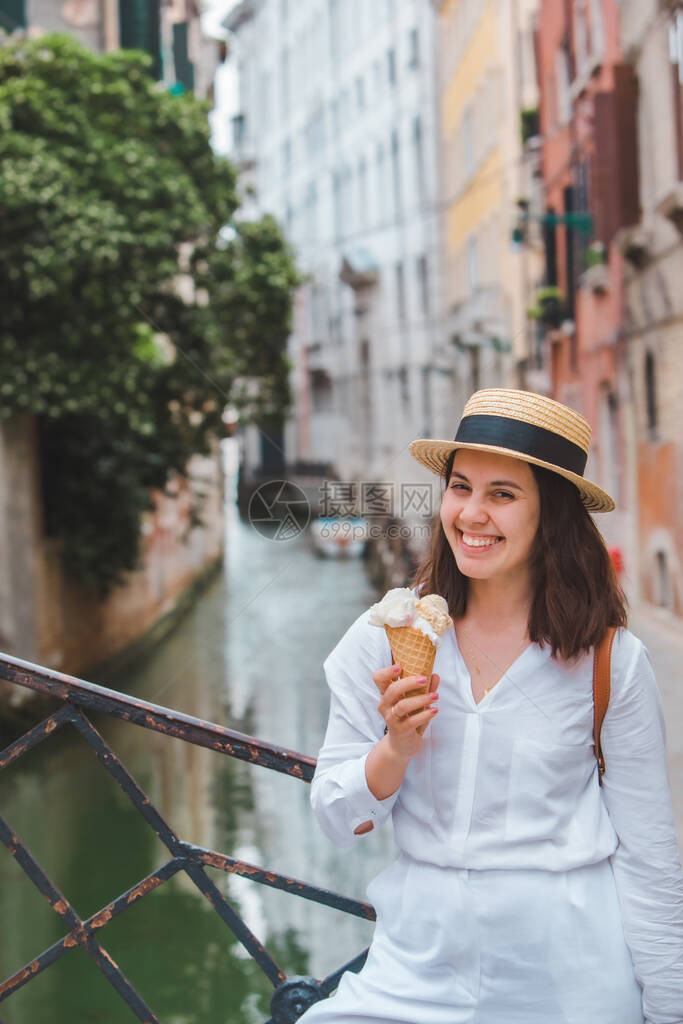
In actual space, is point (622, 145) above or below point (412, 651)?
above

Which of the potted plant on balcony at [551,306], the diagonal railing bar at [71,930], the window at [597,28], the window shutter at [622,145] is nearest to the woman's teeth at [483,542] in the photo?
the diagonal railing bar at [71,930]

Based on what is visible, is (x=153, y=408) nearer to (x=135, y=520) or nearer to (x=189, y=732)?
(x=135, y=520)

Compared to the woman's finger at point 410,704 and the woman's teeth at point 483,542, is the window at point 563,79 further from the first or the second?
the woman's finger at point 410,704

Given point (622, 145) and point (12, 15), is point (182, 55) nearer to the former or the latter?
point (12, 15)

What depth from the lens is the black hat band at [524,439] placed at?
131 cm

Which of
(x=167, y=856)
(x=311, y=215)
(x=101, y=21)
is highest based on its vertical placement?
(x=311, y=215)

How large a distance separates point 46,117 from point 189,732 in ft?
20.6

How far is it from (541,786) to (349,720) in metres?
0.23

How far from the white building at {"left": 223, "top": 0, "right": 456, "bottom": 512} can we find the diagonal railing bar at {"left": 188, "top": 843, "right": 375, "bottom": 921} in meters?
15.1

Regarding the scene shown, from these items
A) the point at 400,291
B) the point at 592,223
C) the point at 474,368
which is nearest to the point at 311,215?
the point at 400,291

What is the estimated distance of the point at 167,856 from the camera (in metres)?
6.07

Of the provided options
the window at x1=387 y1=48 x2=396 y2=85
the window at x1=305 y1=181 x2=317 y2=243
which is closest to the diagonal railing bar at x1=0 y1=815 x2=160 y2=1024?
the window at x1=387 y1=48 x2=396 y2=85

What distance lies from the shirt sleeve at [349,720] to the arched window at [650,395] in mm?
7556

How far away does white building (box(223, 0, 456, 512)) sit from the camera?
19.0 meters
